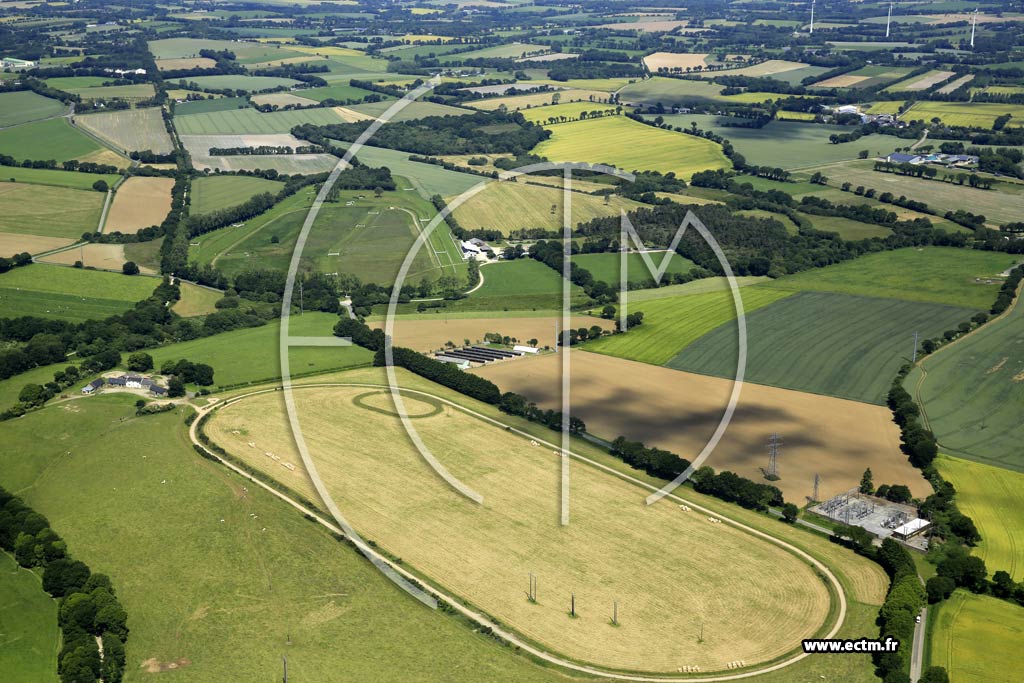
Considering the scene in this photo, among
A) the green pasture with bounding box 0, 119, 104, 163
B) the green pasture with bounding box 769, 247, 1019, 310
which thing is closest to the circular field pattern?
the green pasture with bounding box 769, 247, 1019, 310

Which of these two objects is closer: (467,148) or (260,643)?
(260,643)

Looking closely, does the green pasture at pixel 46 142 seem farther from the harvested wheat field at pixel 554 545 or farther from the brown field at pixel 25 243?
the harvested wheat field at pixel 554 545

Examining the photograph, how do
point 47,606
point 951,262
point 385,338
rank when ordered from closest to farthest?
point 47,606 → point 385,338 → point 951,262

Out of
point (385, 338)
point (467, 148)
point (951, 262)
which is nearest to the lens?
point (385, 338)

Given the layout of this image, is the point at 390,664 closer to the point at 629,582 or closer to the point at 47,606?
the point at 629,582

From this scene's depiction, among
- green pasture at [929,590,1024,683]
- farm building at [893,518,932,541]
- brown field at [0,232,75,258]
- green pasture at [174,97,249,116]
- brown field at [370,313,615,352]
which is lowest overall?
brown field at [370,313,615,352]

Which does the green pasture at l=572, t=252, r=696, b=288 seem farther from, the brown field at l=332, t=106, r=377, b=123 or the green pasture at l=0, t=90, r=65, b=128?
the green pasture at l=0, t=90, r=65, b=128

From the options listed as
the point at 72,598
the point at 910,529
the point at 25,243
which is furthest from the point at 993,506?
the point at 25,243

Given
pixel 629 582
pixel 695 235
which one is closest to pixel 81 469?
pixel 629 582
